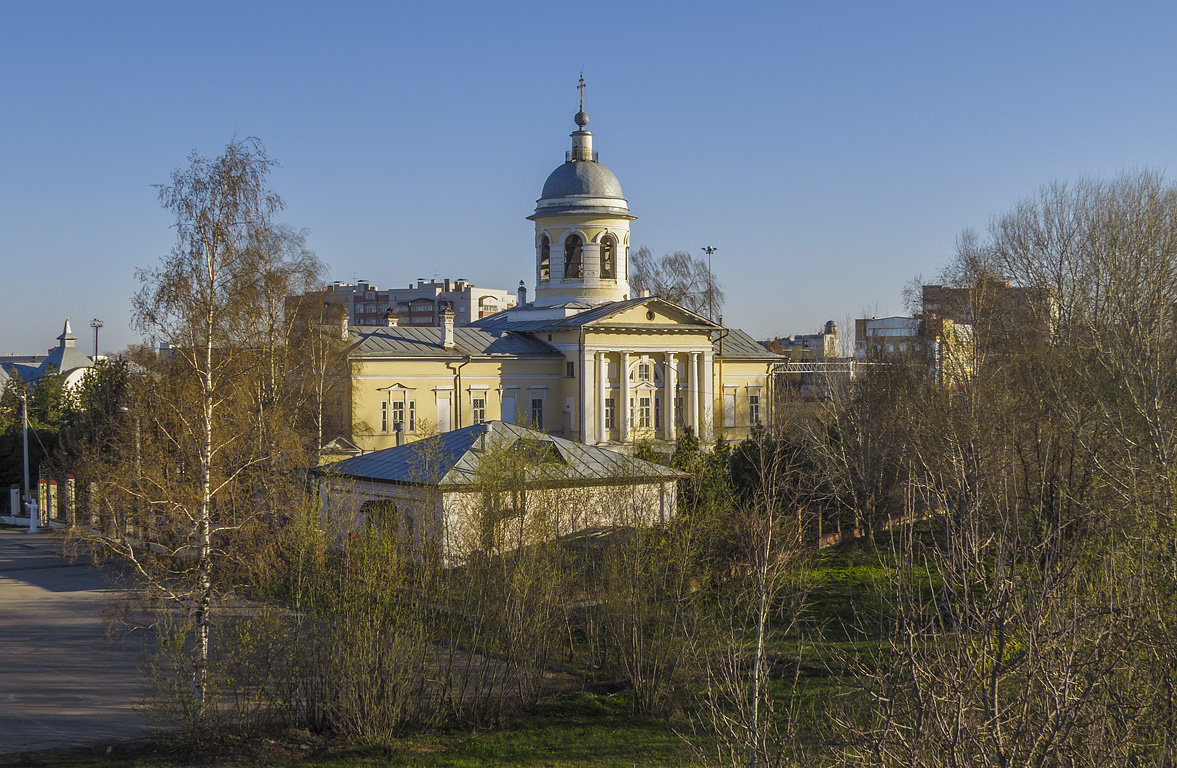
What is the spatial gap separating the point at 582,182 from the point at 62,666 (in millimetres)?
30481

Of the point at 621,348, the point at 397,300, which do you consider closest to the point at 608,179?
the point at 621,348

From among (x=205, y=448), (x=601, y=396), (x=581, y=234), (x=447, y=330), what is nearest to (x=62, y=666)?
(x=205, y=448)

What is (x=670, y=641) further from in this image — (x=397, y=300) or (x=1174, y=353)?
(x=397, y=300)

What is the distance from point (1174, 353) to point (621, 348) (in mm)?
21269

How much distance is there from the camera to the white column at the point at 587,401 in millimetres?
38812

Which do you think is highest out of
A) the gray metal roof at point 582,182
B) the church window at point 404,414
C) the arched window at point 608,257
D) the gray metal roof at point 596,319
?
the gray metal roof at point 582,182

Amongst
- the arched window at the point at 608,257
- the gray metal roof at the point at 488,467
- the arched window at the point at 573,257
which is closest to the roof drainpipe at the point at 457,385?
the arched window at the point at 573,257

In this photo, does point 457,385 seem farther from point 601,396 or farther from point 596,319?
point 596,319

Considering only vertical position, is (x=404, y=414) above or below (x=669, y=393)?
below

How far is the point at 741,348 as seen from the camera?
148 feet

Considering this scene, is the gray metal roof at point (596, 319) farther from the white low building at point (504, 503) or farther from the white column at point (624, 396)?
the white low building at point (504, 503)

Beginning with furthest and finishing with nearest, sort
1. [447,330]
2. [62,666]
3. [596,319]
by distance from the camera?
[596,319] < [447,330] < [62,666]

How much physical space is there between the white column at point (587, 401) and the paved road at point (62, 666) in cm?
1865

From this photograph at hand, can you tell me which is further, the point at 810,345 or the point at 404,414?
the point at 810,345
